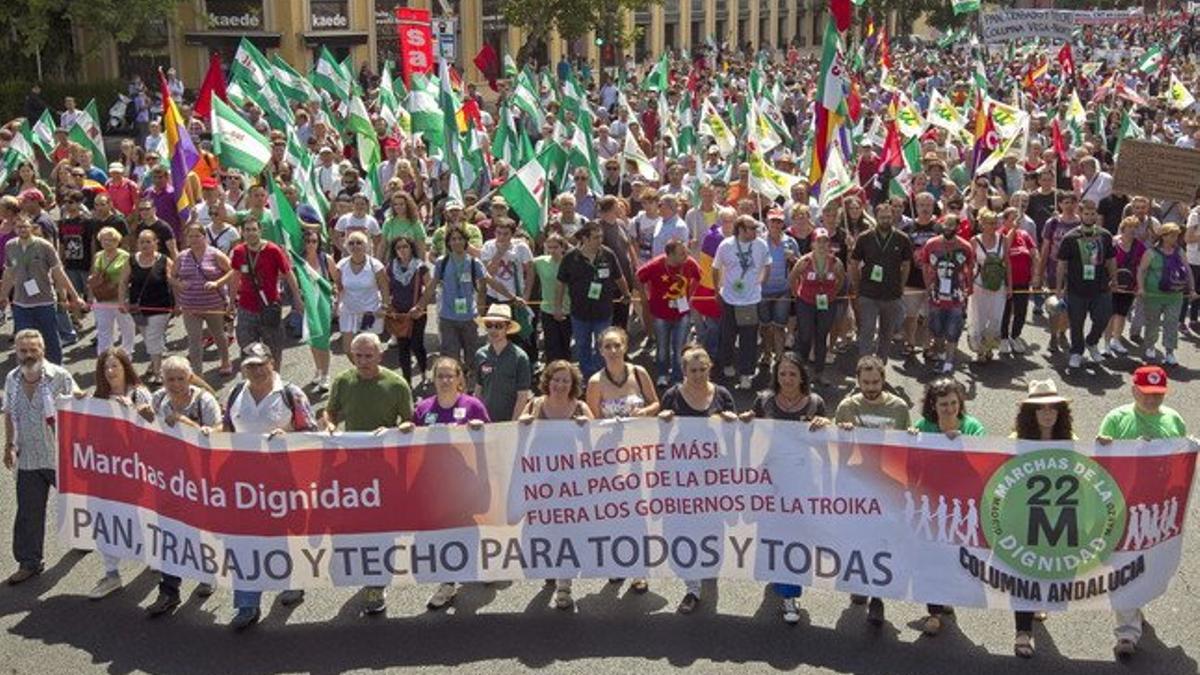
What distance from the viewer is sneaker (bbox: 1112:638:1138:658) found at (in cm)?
604

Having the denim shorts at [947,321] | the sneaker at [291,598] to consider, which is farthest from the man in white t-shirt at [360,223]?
the sneaker at [291,598]

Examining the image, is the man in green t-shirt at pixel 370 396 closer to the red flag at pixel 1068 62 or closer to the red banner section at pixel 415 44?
the red banner section at pixel 415 44

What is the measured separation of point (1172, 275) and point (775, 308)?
3424 mm

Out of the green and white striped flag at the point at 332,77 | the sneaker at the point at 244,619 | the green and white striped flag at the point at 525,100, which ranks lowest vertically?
the sneaker at the point at 244,619

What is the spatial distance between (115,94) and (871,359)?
31498 millimetres

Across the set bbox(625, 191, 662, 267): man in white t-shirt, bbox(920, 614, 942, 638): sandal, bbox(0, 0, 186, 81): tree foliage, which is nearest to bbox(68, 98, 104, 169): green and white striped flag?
bbox(625, 191, 662, 267): man in white t-shirt

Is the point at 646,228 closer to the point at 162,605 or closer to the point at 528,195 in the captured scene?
the point at 528,195

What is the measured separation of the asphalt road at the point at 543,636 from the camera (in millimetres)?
6090

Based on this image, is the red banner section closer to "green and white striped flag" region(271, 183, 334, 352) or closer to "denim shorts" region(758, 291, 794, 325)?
"green and white striped flag" region(271, 183, 334, 352)

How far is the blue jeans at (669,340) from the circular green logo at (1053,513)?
450 centimetres

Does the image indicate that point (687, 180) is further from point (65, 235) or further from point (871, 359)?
point (871, 359)

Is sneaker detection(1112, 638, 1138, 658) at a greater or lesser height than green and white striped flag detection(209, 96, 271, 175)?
lesser

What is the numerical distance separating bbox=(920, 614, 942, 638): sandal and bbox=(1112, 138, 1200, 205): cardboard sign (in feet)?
24.2

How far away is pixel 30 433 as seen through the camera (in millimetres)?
7012
